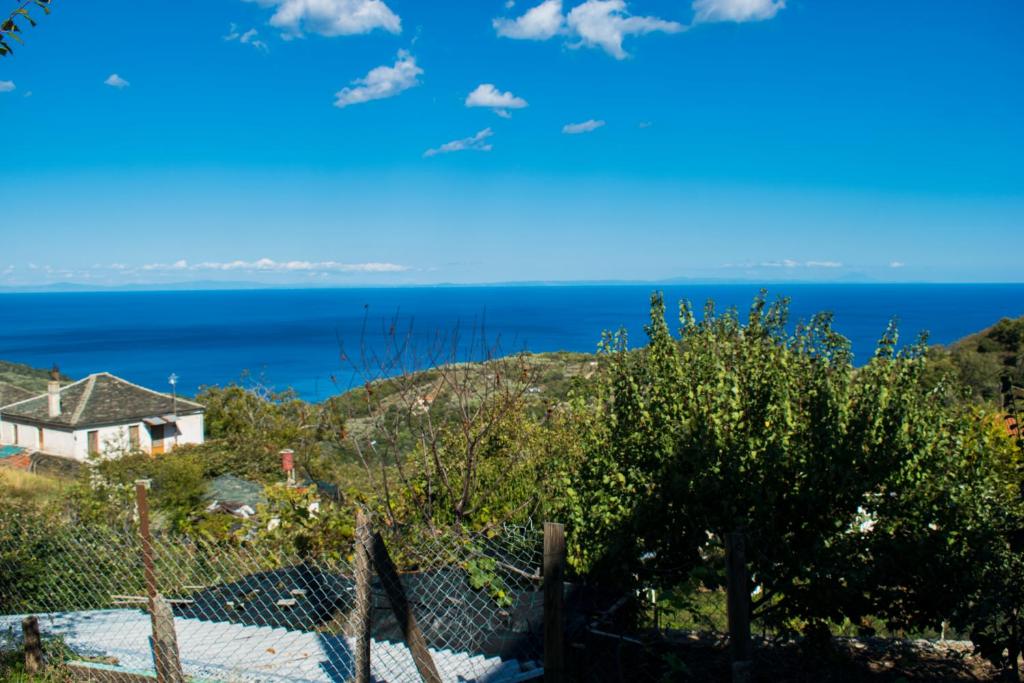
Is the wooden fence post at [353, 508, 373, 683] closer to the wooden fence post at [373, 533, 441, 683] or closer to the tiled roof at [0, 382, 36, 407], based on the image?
the wooden fence post at [373, 533, 441, 683]

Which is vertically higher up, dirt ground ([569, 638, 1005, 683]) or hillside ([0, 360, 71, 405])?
dirt ground ([569, 638, 1005, 683])

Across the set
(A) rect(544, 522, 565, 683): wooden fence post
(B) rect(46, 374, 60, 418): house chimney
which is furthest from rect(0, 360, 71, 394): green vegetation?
(A) rect(544, 522, 565, 683): wooden fence post

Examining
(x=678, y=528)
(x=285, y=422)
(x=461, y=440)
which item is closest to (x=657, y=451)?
(x=678, y=528)

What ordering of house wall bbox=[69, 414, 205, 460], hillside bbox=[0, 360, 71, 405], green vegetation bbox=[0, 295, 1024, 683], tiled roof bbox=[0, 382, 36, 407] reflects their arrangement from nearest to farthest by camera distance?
green vegetation bbox=[0, 295, 1024, 683] < house wall bbox=[69, 414, 205, 460] < tiled roof bbox=[0, 382, 36, 407] < hillside bbox=[0, 360, 71, 405]

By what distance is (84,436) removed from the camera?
34.9 m

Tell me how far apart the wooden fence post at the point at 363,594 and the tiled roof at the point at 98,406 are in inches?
1432

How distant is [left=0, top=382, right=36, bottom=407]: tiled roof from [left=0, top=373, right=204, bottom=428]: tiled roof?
10.2ft

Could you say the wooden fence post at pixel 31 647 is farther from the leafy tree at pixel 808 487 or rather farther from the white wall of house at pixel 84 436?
the white wall of house at pixel 84 436

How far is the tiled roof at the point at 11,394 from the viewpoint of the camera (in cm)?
4103

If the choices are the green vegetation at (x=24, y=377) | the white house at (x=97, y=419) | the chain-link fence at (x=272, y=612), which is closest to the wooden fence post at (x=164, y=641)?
the chain-link fence at (x=272, y=612)

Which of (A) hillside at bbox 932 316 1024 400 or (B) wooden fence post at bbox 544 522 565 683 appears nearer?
(B) wooden fence post at bbox 544 522 565 683

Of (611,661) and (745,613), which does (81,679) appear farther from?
(745,613)

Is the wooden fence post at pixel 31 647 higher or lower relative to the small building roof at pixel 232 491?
higher

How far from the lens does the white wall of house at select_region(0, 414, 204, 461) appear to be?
113ft
